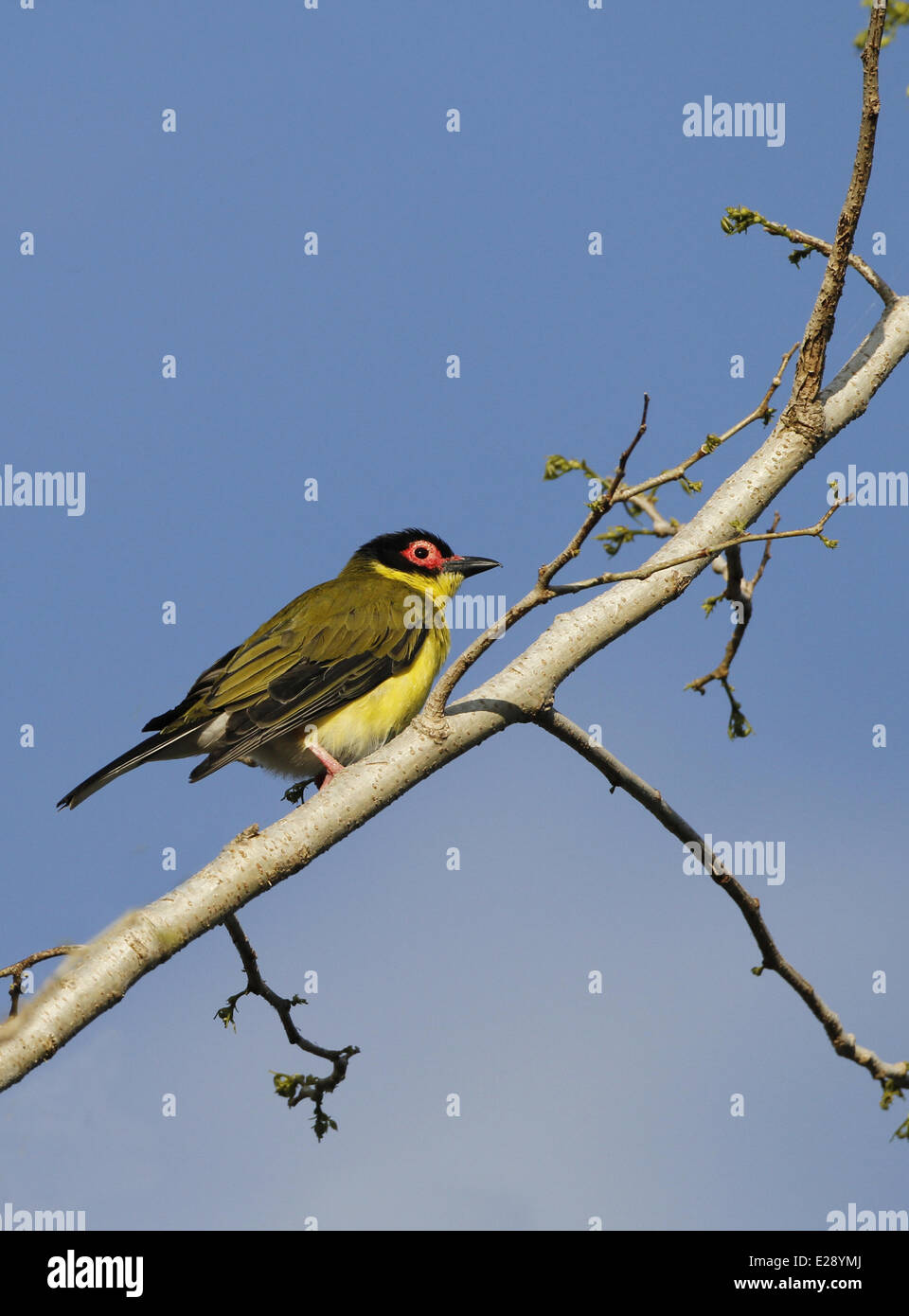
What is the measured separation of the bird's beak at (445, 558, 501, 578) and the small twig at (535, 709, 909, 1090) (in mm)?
3156

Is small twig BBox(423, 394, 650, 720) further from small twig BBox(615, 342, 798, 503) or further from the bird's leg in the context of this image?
the bird's leg

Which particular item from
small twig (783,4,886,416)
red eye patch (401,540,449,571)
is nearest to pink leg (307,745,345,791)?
red eye patch (401,540,449,571)

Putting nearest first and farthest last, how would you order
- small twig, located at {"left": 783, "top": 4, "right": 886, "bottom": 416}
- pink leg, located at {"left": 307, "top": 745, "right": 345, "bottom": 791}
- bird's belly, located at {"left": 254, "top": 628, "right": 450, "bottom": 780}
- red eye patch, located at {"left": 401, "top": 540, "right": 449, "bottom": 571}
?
small twig, located at {"left": 783, "top": 4, "right": 886, "bottom": 416} < pink leg, located at {"left": 307, "top": 745, "right": 345, "bottom": 791} < bird's belly, located at {"left": 254, "top": 628, "right": 450, "bottom": 780} < red eye patch, located at {"left": 401, "top": 540, "right": 449, "bottom": 571}

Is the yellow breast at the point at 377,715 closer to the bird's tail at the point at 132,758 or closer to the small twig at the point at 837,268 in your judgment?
the bird's tail at the point at 132,758

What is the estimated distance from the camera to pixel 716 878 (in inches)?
202

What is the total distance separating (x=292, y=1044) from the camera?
18.0 feet

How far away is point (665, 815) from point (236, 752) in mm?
2218

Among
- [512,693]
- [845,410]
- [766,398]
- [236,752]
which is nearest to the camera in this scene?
[512,693]

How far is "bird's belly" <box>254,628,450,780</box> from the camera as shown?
677 cm

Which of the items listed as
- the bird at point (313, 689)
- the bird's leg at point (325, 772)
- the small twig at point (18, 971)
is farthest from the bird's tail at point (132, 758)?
the small twig at point (18, 971)

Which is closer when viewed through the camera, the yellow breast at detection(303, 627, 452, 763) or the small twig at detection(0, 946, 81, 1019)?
the small twig at detection(0, 946, 81, 1019)

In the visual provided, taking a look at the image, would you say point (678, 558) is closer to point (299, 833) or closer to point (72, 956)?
point (299, 833)

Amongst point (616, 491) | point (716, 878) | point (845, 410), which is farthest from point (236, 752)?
point (845, 410)

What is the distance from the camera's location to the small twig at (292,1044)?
5.28 m
